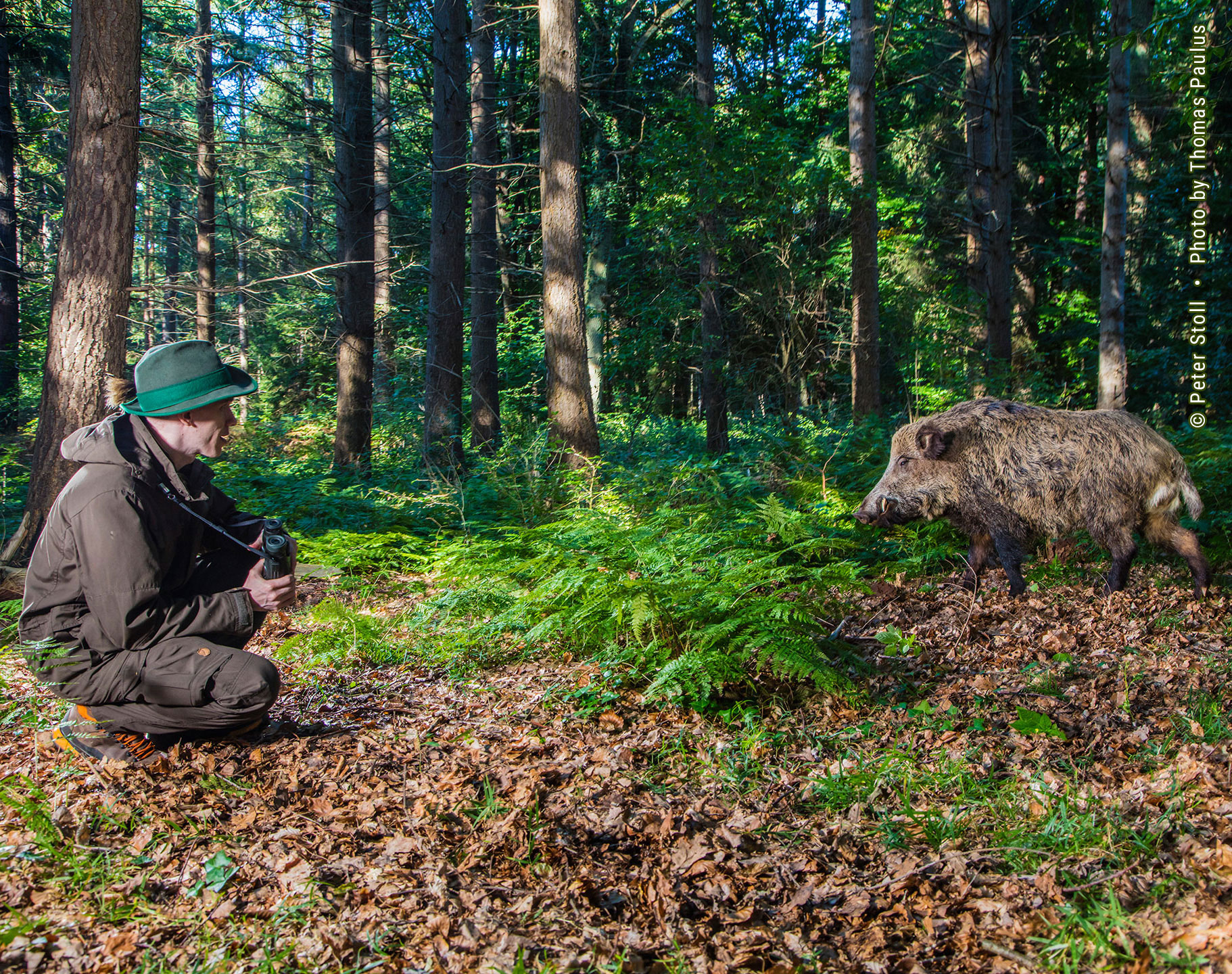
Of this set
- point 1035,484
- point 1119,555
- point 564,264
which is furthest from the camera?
point 564,264

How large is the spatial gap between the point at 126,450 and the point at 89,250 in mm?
5010

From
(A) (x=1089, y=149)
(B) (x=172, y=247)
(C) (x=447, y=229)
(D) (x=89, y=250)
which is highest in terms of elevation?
(B) (x=172, y=247)

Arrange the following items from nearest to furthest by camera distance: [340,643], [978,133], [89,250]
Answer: [340,643] < [89,250] < [978,133]

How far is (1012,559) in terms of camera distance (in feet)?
20.9

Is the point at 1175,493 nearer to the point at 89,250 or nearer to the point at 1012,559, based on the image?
the point at 1012,559

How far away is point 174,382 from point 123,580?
850 mm

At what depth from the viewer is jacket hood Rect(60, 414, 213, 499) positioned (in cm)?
334

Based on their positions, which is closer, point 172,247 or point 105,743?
point 105,743

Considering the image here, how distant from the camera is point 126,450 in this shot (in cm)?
340

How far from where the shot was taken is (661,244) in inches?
682

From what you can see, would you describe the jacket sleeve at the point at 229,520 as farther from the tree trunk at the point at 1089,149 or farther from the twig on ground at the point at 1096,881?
the tree trunk at the point at 1089,149

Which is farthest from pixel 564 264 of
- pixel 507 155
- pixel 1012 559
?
pixel 507 155

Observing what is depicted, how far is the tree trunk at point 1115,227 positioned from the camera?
11.7 metres

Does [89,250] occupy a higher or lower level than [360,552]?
higher
